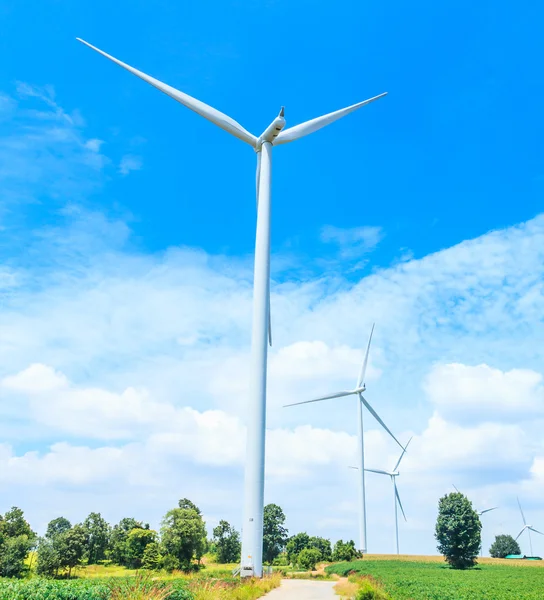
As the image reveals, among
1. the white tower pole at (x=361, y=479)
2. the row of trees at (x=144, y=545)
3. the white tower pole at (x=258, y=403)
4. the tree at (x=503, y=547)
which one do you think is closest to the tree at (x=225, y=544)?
the row of trees at (x=144, y=545)

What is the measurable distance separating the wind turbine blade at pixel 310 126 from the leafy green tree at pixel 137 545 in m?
65.8

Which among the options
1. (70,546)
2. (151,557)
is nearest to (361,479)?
(151,557)

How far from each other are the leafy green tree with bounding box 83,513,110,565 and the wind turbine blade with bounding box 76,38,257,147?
78.4 metres

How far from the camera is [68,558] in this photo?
68.6m

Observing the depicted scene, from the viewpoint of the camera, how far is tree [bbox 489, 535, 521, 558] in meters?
190

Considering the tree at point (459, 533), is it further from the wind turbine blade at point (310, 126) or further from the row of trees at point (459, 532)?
the wind turbine blade at point (310, 126)

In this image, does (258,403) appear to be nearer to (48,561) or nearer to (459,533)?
(48,561)

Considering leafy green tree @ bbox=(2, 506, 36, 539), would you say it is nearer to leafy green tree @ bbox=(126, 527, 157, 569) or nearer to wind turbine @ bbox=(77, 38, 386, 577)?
leafy green tree @ bbox=(126, 527, 157, 569)

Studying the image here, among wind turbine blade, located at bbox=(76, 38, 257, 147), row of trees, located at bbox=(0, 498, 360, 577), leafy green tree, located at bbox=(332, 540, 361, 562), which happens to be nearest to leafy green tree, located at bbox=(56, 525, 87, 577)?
row of trees, located at bbox=(0, 498, 360, 577)

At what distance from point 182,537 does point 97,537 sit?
149 feet

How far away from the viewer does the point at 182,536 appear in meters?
58.9

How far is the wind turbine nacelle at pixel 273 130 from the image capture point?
1599 inches

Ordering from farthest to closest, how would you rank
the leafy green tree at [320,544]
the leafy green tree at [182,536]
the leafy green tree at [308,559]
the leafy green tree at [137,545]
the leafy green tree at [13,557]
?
the leafy green tree at [320,544], the leafy green tree at [308,559], the leafy green tree at [137,545], the leafy green tree at [13,557], the leafy green tree at [182,536]

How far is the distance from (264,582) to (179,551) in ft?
103
